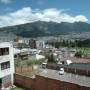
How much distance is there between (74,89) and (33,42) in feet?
437

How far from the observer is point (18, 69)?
47.2 m

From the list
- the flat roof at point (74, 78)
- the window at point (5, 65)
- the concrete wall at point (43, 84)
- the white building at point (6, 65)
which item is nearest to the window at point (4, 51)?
the white building at point (6, 65)

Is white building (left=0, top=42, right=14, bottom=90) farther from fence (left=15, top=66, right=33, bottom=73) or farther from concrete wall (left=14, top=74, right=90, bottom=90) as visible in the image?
fence (left=15, top=66, right=33, bottom=73)

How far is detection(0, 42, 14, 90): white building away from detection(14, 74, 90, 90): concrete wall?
3.65 feet

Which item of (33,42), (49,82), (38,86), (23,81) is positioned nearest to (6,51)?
(23,81)

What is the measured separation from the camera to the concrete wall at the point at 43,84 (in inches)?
Result: 997

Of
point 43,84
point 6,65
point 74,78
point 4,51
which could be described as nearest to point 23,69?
point 6,65

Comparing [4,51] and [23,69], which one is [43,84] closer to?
[4,51]

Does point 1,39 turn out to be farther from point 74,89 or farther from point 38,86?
point 74,89

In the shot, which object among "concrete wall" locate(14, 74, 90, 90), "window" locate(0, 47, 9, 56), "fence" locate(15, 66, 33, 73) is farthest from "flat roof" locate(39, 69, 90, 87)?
"fence" locate(15, 66, 33, 73)

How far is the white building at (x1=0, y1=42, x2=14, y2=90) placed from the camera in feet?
119

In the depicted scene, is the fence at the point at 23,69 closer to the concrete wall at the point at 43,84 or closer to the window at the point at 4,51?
the concrete wall at the point at 43,84

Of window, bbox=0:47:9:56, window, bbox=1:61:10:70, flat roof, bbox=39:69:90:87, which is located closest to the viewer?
flat roof, bbox=39:69:90:87

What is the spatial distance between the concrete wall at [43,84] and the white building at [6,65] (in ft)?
3.65
